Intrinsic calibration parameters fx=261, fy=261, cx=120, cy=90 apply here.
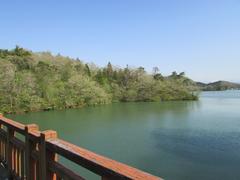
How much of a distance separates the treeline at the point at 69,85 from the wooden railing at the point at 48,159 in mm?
23562

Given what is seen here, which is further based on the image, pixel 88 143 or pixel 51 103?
pixel 51 103

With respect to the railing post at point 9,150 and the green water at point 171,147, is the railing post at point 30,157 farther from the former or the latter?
the green water at point 171,147

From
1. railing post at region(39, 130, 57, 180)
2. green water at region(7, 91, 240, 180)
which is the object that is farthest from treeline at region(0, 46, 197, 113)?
railing post at region(39, 130, 57, 180)

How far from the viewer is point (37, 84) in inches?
1133

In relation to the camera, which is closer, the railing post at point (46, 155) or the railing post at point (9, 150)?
the railing post at point (46, 155)

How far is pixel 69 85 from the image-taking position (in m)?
33.4

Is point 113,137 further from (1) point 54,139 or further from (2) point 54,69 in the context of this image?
(2) point 54,69

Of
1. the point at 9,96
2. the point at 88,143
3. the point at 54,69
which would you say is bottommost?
the point at 88,143

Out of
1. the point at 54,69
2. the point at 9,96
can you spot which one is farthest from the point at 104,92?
the point at 9,96

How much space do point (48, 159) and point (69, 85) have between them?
32182mm

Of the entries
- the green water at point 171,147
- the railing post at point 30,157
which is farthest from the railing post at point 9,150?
the green water at point 171,147

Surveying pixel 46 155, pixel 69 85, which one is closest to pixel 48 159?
pixel 46 155

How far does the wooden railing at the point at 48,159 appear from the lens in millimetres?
1186

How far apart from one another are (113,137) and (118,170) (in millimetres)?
11937
